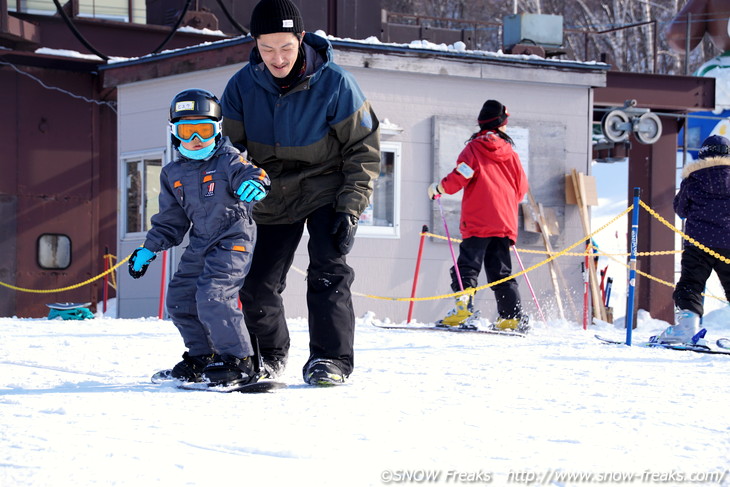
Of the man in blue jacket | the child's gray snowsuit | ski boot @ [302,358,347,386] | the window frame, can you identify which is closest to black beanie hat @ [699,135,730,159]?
the man in blue jacket

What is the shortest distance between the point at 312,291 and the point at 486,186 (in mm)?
4429

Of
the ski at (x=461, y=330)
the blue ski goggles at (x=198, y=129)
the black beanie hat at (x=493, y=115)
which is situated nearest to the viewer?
the blue ski goggles at (x=198, y=129)

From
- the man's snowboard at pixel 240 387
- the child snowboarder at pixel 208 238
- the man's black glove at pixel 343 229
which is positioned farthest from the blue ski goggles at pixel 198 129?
the man's snowboard at pixel 240 387

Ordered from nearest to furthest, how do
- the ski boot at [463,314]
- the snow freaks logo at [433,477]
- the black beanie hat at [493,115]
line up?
the snow freaks logo at [433,477]
the ski boot at [463,314]
the black beanie hat at [493,115]

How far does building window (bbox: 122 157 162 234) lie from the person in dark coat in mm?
7143

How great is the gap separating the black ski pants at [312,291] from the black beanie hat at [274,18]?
85cm

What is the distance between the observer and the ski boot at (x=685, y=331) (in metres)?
7.75

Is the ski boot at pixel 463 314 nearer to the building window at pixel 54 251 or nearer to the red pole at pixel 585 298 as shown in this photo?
the red pole at pixel 585 298

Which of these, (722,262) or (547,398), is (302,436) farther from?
(722,262)

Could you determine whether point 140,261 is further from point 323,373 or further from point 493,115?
point 493,115

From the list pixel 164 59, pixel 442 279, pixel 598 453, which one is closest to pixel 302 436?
pixel 598 453

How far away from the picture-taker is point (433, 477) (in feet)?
8.92

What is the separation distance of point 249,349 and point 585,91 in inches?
371

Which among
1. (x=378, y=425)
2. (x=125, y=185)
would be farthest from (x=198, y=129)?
(x=125, y=185)
